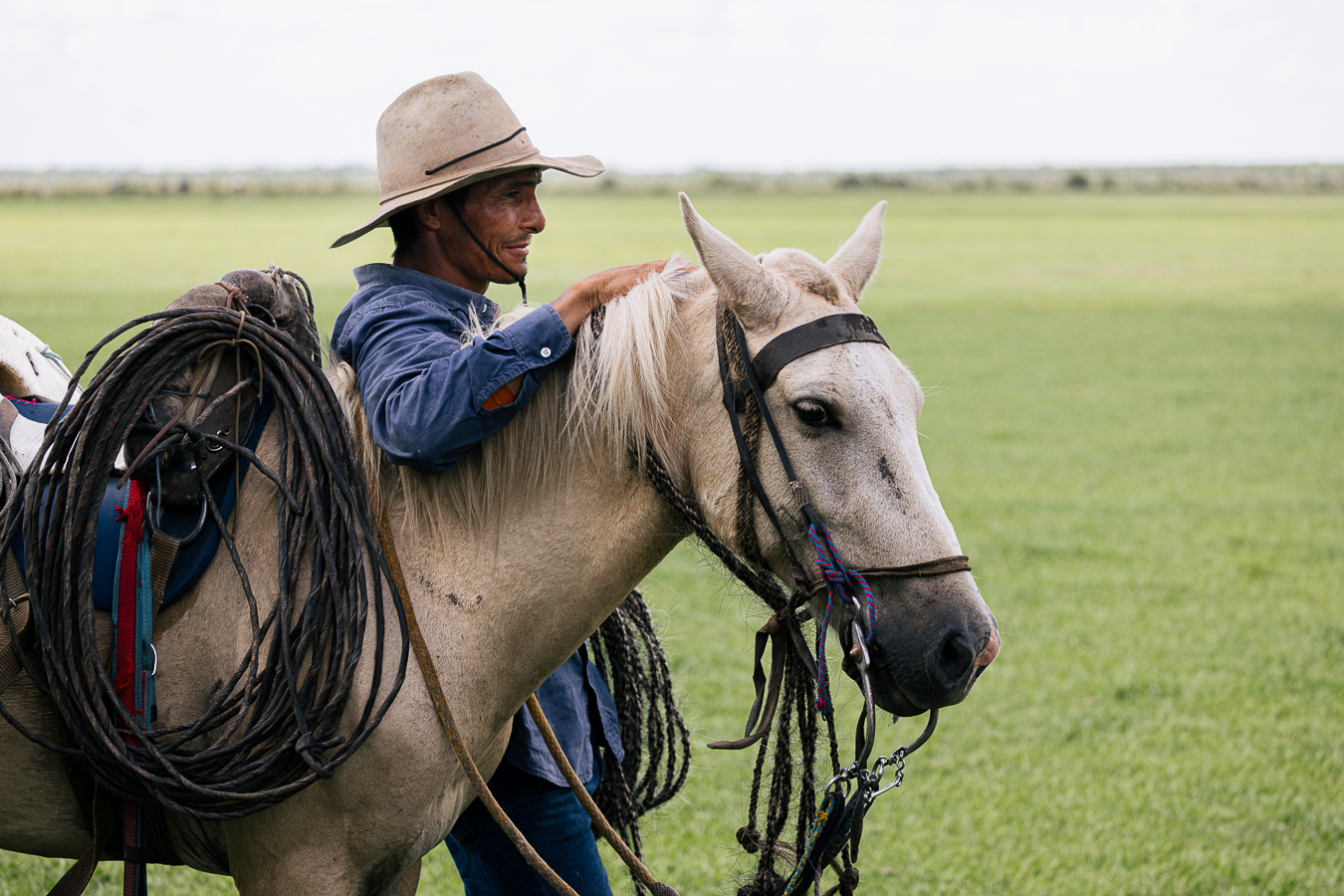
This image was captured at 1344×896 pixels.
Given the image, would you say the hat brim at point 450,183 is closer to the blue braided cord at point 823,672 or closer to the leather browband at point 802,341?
the leather browband at point 802,341

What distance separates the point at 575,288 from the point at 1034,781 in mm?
3760

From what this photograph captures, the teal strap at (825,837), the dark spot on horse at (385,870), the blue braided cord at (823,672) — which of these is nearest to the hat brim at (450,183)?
the blue braided cord at (823,672)

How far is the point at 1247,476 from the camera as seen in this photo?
10.2 m

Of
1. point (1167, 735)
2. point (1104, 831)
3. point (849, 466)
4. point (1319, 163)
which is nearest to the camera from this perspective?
point (849, 466)

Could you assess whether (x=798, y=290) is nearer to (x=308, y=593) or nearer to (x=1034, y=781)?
(x=308, y=593)

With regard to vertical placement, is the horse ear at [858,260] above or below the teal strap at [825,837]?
above

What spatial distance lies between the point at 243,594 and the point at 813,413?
1152 millimetres

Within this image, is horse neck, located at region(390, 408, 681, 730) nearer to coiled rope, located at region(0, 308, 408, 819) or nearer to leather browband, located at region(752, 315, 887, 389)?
coiled rope, located at region(0, 308, 408, 819)

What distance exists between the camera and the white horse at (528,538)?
1.85m

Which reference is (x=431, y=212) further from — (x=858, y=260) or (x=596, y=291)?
(x=858, y=260)

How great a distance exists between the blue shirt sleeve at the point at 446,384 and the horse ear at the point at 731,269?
0.31m

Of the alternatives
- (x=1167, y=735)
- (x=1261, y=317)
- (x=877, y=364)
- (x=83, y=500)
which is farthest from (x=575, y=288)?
(x=1261, y=317)

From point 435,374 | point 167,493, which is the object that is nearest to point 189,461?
point 167,493

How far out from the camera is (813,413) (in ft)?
5.95
